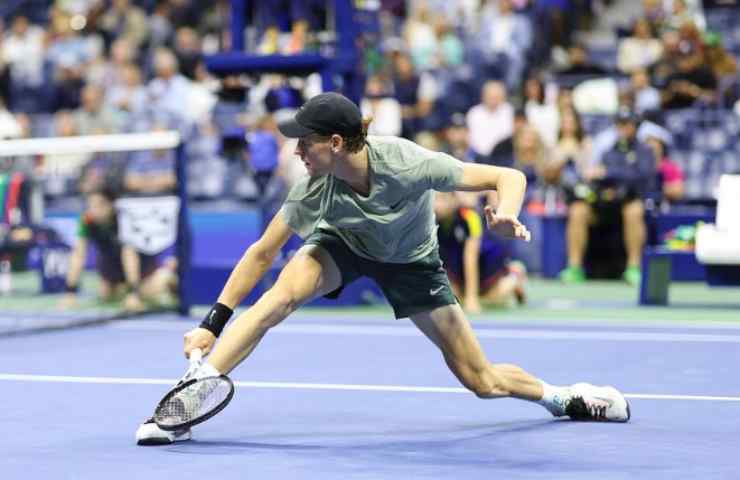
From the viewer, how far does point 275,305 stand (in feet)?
21.7

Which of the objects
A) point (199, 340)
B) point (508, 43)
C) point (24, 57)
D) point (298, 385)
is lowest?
point (298, 385)

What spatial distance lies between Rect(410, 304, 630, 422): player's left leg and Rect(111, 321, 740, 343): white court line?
3.77m

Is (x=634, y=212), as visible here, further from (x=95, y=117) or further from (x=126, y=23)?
(x=126, y=23)

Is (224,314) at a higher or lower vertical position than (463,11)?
lower

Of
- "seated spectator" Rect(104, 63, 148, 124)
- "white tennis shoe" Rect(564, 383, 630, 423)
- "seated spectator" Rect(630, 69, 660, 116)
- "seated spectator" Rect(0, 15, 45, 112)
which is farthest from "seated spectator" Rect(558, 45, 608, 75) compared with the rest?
"white tennis shoe" Rect(564, 383, 630, 423)

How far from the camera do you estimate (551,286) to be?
16078mm

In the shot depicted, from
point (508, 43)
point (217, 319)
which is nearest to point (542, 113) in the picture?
point (508, 43)

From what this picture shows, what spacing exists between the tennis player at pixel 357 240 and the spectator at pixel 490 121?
34.7ft

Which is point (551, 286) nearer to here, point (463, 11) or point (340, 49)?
point (340, 49)

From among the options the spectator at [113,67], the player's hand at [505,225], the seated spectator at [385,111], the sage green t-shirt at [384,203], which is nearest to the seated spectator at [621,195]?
the seated spectator at [385,111]

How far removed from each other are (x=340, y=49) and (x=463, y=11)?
6.86 m

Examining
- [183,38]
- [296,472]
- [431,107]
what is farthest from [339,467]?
[183,38]

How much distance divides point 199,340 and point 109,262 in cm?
570

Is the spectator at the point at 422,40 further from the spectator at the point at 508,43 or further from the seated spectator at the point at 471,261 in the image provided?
the seated spectator at the point at 471,261
